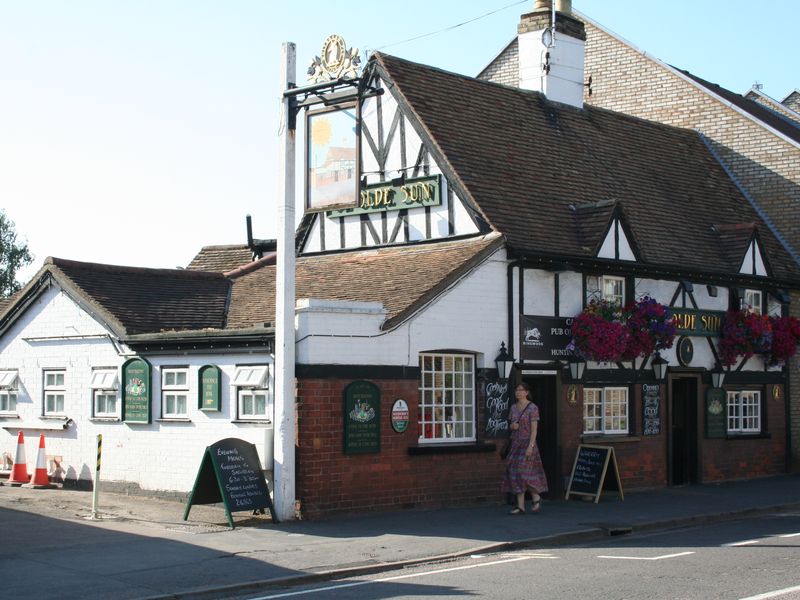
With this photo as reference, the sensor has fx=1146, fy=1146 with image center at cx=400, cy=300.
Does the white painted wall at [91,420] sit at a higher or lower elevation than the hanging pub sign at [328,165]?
lower

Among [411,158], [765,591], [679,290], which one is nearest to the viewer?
[765,591]

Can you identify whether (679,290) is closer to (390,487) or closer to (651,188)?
(651,188)

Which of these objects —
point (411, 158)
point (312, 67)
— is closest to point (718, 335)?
point (411, 158)

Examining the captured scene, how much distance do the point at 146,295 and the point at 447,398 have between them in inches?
247

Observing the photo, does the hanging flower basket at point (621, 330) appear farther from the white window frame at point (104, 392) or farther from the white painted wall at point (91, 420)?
the white window frame at point (104, 392)

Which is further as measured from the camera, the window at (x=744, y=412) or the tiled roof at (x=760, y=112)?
the tiled roof at (x=760, y=112)

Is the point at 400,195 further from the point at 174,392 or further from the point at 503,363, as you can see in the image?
the point at 174,392

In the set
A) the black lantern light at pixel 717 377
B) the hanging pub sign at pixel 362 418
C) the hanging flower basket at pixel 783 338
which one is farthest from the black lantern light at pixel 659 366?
the hanging pub sign at pixel 362 418

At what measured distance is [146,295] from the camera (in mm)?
21016

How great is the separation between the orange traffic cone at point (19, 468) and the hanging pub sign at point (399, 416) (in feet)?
24.9

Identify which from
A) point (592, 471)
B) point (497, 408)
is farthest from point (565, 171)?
point (592, 471)

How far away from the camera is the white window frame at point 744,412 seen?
24.0 meters

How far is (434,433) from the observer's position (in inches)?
711

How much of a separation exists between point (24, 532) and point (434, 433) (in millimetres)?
6403
